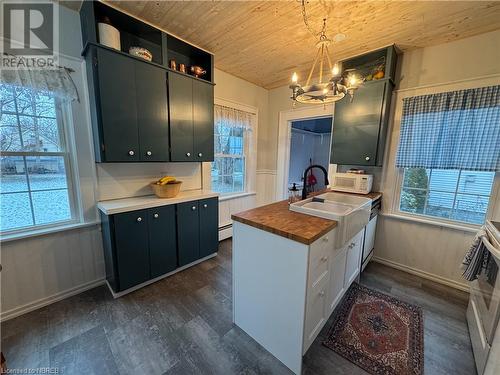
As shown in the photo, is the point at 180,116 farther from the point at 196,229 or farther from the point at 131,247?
the point at 131,247

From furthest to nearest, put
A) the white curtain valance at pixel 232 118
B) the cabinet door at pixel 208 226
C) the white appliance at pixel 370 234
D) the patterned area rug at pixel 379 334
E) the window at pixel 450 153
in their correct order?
the white curtain valance at pixel 232 118 < the cabinet door at pixel 208 226 < the white appliance at pixel 370 234 < the window at pixel 450 153 < the patterned area rug at pixel 379 334

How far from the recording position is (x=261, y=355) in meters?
1.44

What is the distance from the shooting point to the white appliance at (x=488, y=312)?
1.16m

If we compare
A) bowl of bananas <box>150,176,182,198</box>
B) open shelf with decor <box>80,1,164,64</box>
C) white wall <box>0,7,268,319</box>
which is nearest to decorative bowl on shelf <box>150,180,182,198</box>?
bowl of bananas <box>150,176,182,198</box>

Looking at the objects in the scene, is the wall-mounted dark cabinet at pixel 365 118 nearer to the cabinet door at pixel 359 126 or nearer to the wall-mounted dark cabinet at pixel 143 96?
the cabinet door at pixel 359 126

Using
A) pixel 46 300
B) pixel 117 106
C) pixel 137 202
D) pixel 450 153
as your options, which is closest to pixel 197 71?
pixel 117 106

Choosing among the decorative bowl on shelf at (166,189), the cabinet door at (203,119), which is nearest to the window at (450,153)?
the cabinet door at (203,119)

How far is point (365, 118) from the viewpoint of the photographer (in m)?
2.39

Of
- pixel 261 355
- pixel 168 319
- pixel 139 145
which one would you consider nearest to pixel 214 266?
pixel 168 319

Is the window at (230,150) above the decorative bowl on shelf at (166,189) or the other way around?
above

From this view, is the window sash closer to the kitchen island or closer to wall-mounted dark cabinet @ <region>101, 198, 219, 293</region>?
the kitchen island

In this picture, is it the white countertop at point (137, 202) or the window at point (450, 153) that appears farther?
the window at point (450, 153)

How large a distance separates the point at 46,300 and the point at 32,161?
1.28 metres

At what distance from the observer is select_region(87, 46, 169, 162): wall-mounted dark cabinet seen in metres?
1.75
